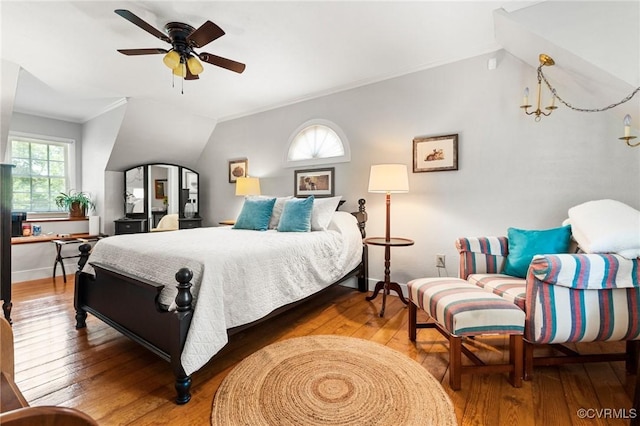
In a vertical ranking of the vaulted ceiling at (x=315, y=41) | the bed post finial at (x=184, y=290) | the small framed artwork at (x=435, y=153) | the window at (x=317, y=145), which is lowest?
the bed post finial at (x=184, y=290)

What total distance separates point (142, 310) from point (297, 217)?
5.14 feet

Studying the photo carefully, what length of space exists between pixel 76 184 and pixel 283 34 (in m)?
4.91

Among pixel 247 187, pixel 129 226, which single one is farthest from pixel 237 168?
pixel 129 226

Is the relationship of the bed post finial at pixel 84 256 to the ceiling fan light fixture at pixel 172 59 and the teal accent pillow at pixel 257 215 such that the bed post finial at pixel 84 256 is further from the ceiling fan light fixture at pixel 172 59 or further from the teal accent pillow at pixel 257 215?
the ceiling fan light fixture at pixel 172 59

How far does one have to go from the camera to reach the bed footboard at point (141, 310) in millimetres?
1539

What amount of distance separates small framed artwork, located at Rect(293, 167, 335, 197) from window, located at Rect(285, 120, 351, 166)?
0.13m

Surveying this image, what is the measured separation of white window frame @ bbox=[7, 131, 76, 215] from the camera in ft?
14.7

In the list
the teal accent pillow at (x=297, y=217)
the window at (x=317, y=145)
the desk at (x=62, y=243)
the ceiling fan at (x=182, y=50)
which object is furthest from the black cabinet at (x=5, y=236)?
the window at (x=317, y=145)

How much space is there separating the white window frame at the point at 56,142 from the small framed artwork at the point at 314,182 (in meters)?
4.16

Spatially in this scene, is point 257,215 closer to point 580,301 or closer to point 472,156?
point 472,156

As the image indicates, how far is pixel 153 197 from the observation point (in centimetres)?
478

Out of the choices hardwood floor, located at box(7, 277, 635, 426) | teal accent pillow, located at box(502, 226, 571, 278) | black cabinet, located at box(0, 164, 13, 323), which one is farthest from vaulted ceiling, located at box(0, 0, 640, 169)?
hardwood floor, located at box(7, 277, 635, 426)

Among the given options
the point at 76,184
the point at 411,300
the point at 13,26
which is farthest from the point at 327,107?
the point at 76,184

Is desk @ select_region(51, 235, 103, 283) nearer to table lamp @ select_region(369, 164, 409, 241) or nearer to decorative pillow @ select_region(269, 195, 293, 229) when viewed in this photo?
decorative pillow @ select_region(269, 195, 293, 229)
